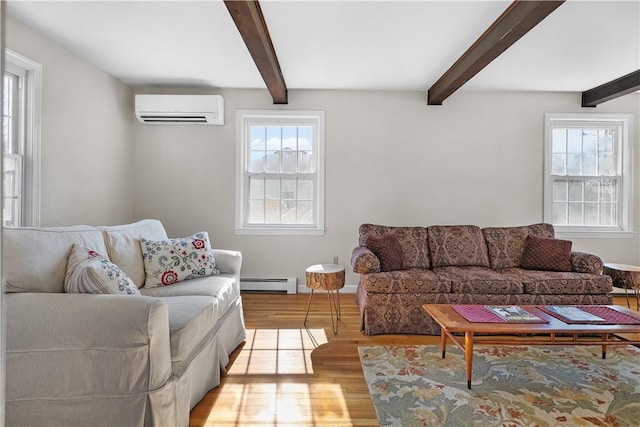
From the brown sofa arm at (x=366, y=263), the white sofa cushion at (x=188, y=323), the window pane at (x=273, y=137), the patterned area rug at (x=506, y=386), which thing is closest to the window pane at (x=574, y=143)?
the patterned area rug at (x=506, y=386)

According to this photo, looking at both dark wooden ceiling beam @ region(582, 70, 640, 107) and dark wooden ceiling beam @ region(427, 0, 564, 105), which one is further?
dark wooden ceiling beam @ region(582, 70, 640, 107)

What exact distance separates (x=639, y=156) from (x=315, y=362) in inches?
186

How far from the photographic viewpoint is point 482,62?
2.78 m

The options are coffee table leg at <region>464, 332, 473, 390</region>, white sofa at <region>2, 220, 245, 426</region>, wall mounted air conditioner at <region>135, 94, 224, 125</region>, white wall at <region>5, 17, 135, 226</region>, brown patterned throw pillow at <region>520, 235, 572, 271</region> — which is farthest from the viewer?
wall mounted air conditioner at <region>135, 94, 224, 125</region>

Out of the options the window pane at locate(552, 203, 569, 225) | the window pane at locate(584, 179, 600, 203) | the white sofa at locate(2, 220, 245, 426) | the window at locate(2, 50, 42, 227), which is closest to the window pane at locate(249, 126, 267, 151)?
the window at locate(2, 50, 42, 227)

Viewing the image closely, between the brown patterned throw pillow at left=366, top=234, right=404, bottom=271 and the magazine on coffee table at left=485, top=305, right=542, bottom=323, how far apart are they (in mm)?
957

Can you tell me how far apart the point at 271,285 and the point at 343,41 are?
9.06ft

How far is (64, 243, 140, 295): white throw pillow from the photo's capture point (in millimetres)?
1587

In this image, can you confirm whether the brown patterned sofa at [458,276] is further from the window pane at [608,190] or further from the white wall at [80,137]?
the white wall at [80,137]

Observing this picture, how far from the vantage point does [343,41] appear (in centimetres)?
278

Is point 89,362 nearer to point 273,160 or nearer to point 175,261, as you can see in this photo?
point 175,261

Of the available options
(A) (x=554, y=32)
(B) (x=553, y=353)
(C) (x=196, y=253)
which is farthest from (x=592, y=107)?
(C) (x=196, y=253)

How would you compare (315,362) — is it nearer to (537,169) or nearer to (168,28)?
(168,28)

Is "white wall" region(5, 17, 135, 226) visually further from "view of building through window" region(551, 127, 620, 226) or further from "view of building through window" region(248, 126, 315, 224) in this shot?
"view of building through window" region(551, 127, 620, 226)
